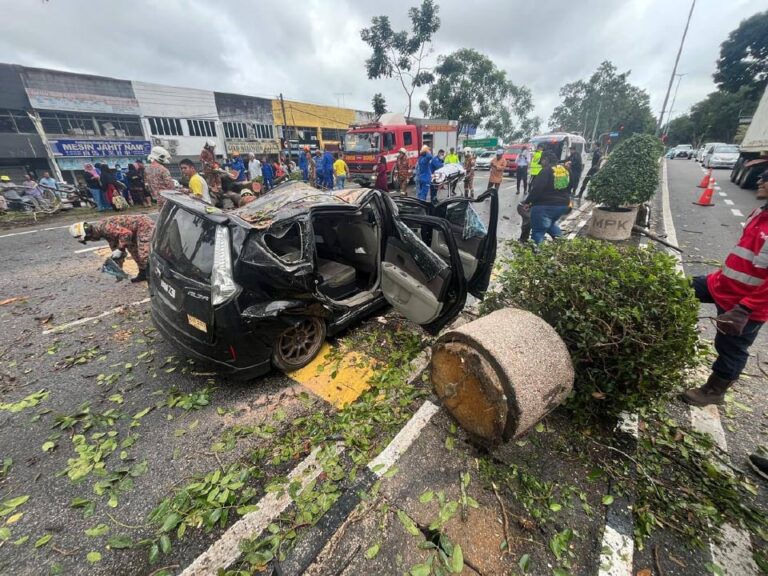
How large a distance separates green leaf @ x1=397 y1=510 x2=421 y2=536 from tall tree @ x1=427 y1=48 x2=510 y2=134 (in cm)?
3426

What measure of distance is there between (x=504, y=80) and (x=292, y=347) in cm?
4134

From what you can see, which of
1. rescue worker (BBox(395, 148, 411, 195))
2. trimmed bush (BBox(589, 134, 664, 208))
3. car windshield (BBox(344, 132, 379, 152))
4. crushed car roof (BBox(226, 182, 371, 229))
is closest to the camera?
crushed car roof (BBox(226, 182, 371, 229))

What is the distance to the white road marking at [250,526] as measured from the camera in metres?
1.74

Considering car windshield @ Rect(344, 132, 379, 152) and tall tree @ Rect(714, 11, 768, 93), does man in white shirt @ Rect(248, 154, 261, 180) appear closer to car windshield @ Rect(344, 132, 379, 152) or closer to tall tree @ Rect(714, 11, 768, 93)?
car windshield @ Rect(344, 132, 379, 152)

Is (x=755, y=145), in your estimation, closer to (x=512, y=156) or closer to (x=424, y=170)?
(x=512, y=156)

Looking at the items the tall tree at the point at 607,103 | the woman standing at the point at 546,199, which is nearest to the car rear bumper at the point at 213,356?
the woman standing at the point at 546,199

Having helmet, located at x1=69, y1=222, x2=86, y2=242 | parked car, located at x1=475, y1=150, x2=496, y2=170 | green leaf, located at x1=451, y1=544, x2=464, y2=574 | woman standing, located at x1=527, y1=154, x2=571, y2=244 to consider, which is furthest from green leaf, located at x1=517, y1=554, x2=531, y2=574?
parked car, located at x1=475, y1=150, x2=496, y2=170

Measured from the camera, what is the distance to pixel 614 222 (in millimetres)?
6922

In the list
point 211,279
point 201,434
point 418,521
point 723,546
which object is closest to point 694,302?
point 723,546

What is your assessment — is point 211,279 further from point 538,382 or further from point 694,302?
point 694,302

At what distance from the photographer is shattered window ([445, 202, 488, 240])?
363 cm

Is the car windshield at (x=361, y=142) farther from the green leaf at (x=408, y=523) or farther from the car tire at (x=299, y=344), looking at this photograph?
the green leaf at (x=408, y=523)

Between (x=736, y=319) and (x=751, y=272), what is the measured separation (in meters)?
0.39

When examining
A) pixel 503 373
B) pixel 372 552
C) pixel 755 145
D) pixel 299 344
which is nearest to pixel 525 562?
pixel 372 552
